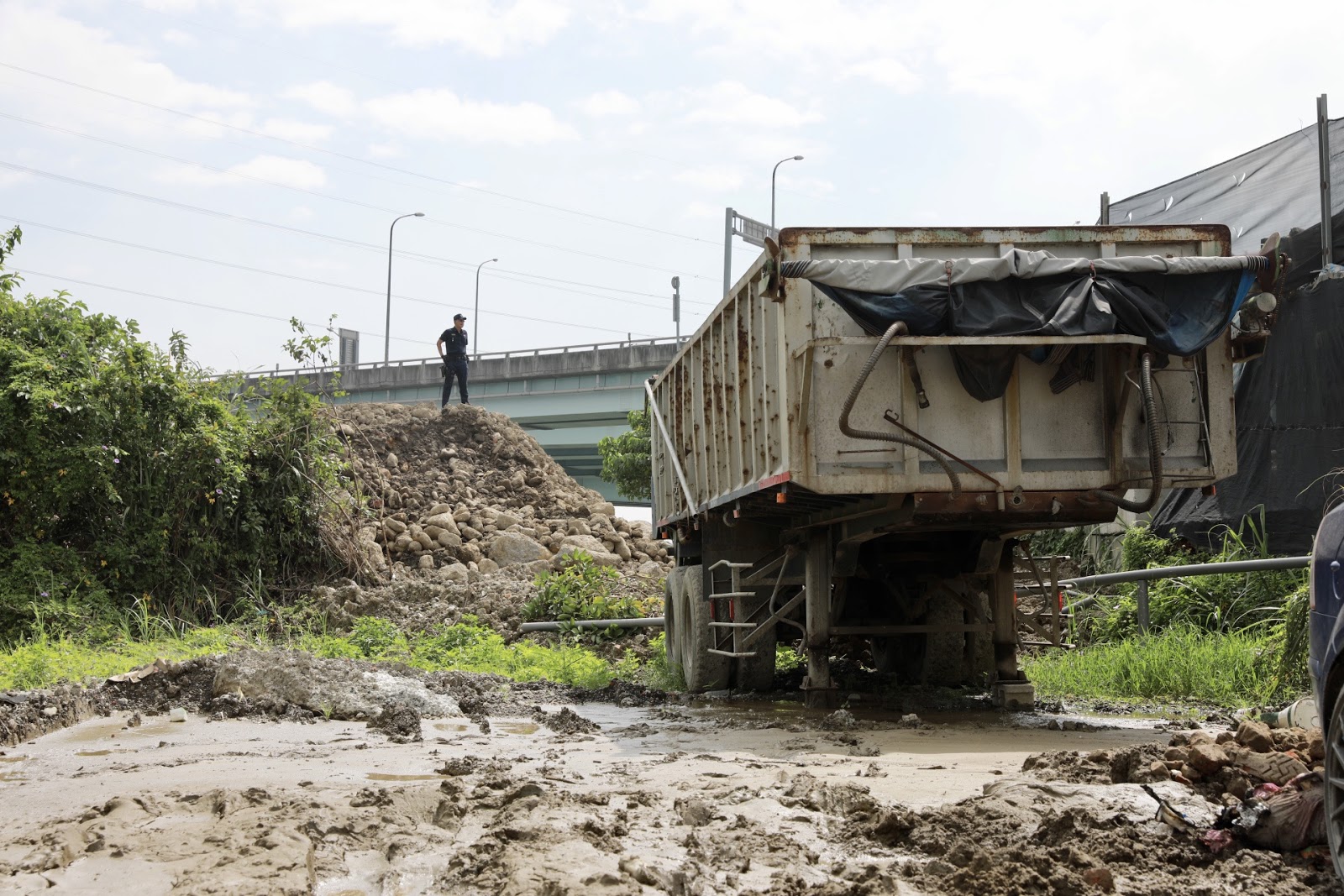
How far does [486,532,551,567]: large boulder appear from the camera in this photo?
19.8 metres

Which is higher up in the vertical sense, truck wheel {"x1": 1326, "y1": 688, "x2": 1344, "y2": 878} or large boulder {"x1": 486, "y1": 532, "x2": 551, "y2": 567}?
large boulder {"x1": 486, "y1": 532, "x2": 551, "y2": 567}

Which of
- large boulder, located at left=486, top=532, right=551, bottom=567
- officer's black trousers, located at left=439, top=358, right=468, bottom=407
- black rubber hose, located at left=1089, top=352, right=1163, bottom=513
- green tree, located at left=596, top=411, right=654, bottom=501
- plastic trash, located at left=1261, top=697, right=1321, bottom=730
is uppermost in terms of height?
officer's black trousers, located at left=439, top=358, right=468, bottom=407

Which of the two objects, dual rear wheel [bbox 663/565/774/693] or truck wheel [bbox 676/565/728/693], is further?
truck wheel [bbox 676/565/728/693]

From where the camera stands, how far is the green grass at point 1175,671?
30.7ft

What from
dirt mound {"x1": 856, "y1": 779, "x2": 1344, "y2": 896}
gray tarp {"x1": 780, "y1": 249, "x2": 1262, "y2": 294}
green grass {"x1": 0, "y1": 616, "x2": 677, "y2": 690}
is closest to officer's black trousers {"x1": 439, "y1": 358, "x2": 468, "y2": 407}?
green grass {"x1": 0, "y1": 616, "x2": 677, "y2": 690}

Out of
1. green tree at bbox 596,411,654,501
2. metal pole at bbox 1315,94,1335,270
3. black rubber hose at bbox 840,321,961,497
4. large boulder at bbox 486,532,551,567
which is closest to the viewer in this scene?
black rubber hose at bbox 840,321,961,497

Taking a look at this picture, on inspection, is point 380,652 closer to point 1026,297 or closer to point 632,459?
point 1026,297

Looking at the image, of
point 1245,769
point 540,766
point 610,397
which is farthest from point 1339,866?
point 610,397

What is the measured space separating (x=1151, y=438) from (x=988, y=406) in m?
0.96

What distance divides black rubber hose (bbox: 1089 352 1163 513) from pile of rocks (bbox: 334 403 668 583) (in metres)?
11.4

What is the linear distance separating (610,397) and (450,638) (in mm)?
24925

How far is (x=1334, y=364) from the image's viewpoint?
12.8m

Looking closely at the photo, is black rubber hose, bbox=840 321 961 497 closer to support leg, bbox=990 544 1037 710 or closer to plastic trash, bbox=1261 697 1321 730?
support leg, bbox=990 544 1037 710

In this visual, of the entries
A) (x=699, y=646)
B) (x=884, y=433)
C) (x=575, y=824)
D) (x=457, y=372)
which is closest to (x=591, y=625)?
(x=699, y=646)
